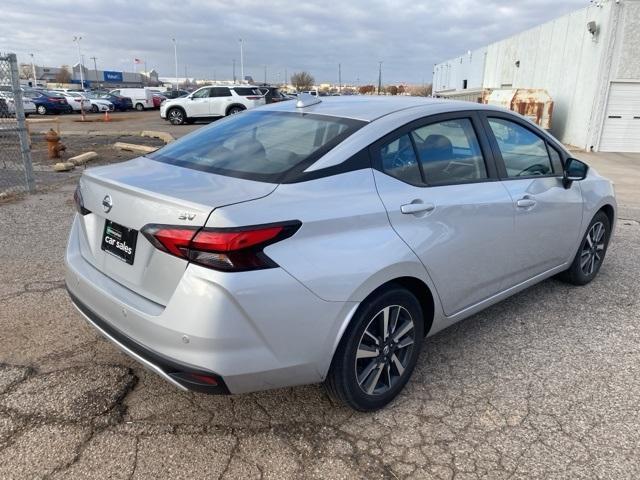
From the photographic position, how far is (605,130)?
1744 centimetres

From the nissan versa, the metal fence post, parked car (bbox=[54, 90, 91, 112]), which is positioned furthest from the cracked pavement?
parked car (bbox=[54, 90, 91, 112])

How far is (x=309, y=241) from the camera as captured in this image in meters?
2.33

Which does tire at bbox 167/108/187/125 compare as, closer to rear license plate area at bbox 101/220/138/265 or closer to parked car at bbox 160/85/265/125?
parked car at bbox 160/85/265/125

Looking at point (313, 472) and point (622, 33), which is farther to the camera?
point (622, 33)

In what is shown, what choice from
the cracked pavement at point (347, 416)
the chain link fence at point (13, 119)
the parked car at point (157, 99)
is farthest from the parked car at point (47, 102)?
the cracked pavement at point (347, 416)

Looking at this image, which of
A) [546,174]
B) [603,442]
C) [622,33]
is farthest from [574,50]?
[603,442]

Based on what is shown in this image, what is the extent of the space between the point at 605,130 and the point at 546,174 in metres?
16.0

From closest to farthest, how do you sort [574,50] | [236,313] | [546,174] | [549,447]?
[236,313] → [549,447] → [546,174] → [574,50]

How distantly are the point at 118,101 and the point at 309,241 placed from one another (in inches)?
1747

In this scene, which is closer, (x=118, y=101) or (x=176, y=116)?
(x=176, y=116)

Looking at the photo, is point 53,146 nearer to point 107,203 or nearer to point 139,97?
point 107,203

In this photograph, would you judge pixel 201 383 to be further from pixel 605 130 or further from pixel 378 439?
pixel 605 130

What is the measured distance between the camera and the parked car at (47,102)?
112 feet

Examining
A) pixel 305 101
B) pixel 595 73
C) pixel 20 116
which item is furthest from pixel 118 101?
pixel 305 101
